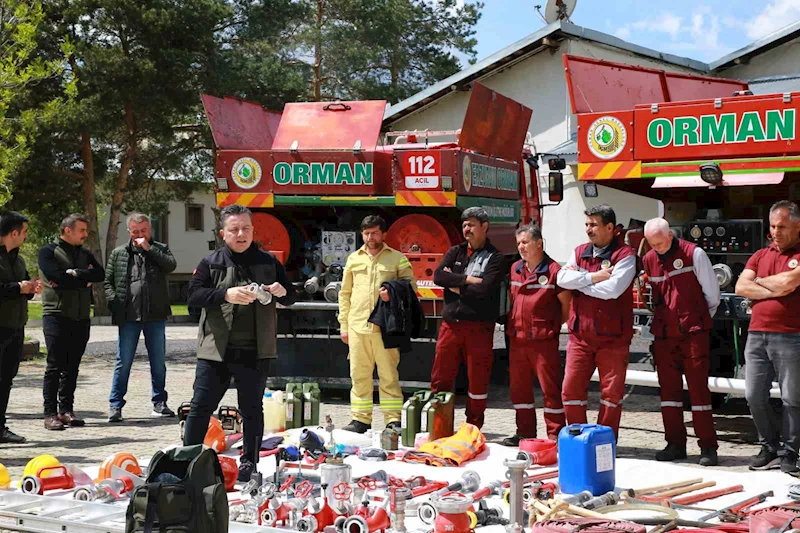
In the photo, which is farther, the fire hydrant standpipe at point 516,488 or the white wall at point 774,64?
the white wall at point 774,64

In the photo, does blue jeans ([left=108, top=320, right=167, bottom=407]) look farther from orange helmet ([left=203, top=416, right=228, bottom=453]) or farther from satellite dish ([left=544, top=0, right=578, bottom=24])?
satellite dish ([left=544, top=0, right=578, bottom=24])

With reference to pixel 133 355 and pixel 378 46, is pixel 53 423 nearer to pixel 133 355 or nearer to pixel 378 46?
pixel 133 355

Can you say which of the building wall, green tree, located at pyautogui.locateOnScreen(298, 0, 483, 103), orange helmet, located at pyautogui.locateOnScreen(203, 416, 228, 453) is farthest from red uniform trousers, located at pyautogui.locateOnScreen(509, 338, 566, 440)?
green tree, located at pyautogui.locateOnScreen(298, 0, 483, 103)

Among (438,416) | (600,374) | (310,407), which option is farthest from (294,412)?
(600,374)

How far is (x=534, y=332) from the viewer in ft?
27.0

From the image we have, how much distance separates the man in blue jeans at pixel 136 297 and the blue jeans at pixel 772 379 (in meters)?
5.40

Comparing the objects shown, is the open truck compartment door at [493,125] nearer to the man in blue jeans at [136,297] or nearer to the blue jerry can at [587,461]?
the man in blue jeans at [136,297]

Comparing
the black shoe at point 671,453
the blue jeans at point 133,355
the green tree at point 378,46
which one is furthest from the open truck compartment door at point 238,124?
the green tree at point 378,46

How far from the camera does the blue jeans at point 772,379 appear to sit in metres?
7.42

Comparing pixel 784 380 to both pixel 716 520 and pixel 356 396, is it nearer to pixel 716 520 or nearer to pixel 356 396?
pixel 716 520

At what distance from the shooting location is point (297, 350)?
1118cm

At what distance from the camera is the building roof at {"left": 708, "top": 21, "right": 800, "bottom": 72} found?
17906 mm

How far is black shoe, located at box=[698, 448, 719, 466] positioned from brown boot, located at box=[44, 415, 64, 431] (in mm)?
5567

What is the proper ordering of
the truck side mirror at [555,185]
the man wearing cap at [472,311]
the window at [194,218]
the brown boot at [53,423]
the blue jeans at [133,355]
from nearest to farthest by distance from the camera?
the man wearing cap at [472,311]
the brown boot at [53,423]
the blue jeans at [133,355]
the truck side mirror at [555,185]
the window at [194,218]
